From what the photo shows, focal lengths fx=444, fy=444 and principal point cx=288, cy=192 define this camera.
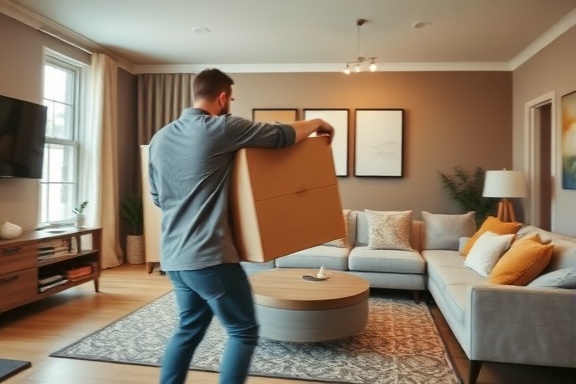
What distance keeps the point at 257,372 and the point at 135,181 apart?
13.4ft

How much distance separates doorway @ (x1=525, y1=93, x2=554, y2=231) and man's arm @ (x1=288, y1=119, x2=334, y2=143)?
3.94 m

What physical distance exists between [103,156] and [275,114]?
6.84 feet

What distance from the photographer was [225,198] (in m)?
1.42

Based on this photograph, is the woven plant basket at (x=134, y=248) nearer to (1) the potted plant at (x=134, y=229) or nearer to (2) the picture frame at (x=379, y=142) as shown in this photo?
(1) the potted plant at (x=134, y=229)

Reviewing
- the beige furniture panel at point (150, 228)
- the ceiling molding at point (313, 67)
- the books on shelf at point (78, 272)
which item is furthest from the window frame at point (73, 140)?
the ceiling molding at point (313, 67)

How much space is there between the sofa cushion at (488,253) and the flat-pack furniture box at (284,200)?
77.0 inches

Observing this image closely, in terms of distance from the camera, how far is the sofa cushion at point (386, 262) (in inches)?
155

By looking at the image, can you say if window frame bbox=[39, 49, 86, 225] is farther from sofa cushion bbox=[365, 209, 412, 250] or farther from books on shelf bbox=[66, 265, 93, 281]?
sofa cushion bbox=[365, 209, 412, 250]

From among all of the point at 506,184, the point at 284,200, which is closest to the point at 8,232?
the point at 284,200

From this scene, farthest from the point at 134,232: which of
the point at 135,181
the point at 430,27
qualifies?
the point at 430,27

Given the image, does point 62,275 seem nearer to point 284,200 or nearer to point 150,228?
point 150,228

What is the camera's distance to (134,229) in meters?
5.49

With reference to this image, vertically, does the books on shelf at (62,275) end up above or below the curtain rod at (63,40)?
below

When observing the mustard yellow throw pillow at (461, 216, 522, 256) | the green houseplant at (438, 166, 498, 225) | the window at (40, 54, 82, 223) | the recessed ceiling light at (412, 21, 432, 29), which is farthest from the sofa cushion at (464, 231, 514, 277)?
the window at (40, 54, 82, 223)
